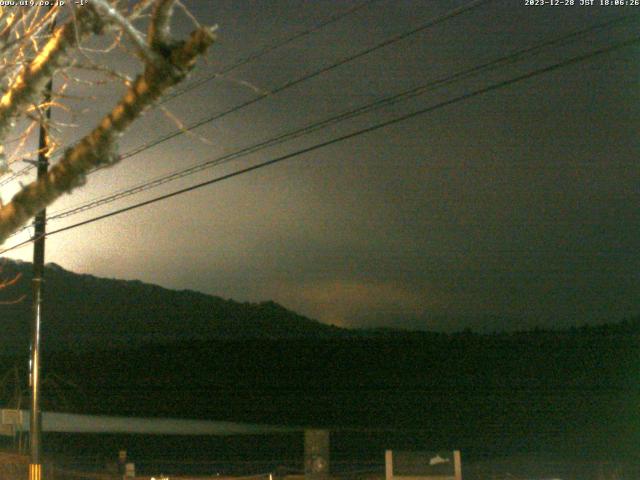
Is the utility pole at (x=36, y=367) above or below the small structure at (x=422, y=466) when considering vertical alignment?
above

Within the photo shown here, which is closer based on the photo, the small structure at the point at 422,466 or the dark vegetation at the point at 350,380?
the small structure at the point at 422,466

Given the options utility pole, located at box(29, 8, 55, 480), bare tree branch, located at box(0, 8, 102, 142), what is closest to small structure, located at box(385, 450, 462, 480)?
utility pole, located at box(29, 8, 55, 480)

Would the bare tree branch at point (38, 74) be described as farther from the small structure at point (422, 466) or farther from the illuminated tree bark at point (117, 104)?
the small structure at point (422, 466)

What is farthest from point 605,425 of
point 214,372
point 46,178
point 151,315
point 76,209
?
point 151,315

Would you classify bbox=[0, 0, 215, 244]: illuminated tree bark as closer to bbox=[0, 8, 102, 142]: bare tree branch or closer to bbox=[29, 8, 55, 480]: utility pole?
bbox=[0, 8, 102, 142]: bare tree branch

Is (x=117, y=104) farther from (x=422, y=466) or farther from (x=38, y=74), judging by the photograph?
(x=422, y=466)

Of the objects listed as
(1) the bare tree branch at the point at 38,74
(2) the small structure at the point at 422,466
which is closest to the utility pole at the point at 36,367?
(2) the small structure at the point at 422,466

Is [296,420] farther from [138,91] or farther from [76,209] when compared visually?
[138,91]

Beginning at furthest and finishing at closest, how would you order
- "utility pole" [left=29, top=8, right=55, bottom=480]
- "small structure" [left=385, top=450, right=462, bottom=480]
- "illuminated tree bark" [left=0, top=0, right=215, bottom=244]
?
"utility pole" [left=29, top=8, right=55, bottom=480] → "small structure" [left=385, top=450, right=462, bottom=480] → "illuminated tree bark" [left=0, top=0, right=215, bottom=244]
